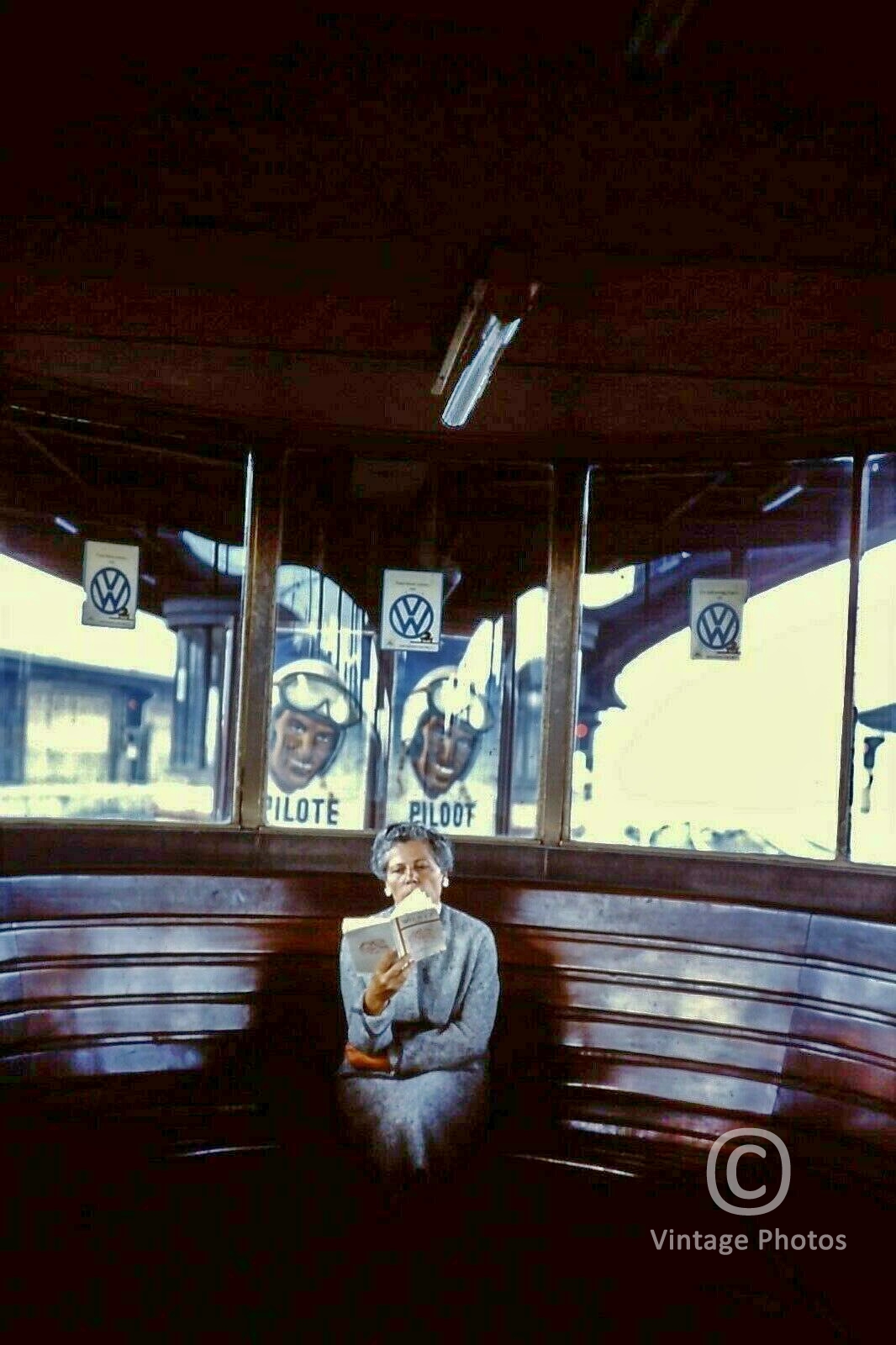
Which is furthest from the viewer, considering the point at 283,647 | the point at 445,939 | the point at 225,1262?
the point at 283,647

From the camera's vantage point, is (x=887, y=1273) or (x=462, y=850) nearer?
(x=887, y=1273)

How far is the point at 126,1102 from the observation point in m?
3.67

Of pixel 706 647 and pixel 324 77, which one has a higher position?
pixel 324 77

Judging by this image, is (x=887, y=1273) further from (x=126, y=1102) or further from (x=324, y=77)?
(x=324, y=77)

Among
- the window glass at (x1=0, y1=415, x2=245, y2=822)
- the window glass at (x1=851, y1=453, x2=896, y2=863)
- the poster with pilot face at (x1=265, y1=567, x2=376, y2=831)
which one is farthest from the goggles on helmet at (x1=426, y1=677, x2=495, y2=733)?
the window glass at (x1=851, y1=453, x2=896, y2=863)

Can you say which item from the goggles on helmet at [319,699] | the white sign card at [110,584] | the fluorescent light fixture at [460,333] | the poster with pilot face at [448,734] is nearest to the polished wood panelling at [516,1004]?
the poster with pilot face at [448,734]

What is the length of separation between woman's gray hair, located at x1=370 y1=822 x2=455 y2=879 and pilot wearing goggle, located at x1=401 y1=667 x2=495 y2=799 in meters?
1.18

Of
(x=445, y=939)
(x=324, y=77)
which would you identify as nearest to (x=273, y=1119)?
(x=445, y=939)

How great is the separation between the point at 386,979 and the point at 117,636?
1.95m

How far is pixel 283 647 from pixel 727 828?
6.17ft

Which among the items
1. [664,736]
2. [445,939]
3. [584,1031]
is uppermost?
[664,736]

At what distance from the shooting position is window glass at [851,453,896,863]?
402 centimetres

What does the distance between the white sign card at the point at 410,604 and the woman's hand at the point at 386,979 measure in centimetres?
173

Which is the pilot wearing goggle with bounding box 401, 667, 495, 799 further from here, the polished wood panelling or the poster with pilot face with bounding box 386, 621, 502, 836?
the polished wood panelling
